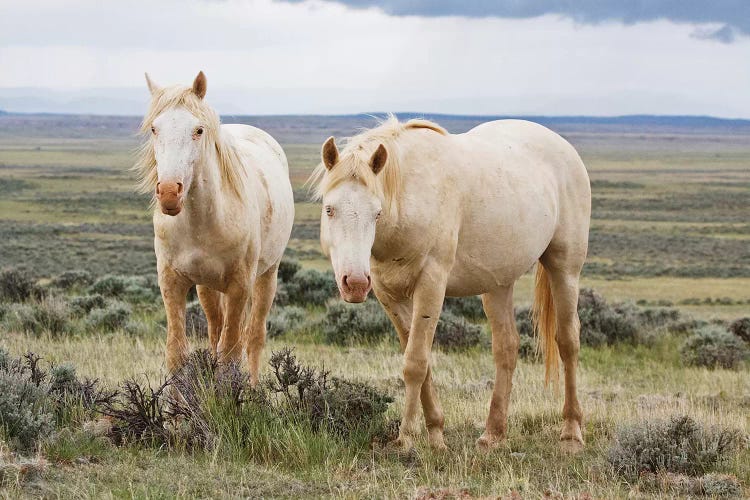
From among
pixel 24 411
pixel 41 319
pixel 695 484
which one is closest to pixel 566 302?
pixel 695 484

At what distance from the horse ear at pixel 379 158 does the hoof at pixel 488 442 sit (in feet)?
7.01

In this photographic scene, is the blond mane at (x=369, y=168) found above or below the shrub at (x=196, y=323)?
above

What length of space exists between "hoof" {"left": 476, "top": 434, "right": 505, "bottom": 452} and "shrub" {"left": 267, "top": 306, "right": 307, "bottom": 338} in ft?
19.4

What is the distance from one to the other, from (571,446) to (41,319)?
722 centimetres

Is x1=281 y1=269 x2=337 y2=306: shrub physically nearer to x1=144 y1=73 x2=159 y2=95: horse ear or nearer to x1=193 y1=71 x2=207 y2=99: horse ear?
x1=144 y1=73 x2=159 y2=95: horse ear

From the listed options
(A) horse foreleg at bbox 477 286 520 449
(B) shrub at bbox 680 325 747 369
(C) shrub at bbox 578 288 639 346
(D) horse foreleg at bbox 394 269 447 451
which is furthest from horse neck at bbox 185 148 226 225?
(C) shrub at bbox 578 288 639 346

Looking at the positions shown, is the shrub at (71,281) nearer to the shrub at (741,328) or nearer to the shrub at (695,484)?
the shrub at (741,328)

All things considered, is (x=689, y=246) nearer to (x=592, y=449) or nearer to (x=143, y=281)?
(x=143, y=281)

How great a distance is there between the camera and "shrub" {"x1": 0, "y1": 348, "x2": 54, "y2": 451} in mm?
5797

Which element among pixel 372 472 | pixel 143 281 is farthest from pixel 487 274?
pixel 143 281

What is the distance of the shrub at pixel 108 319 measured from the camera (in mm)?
12094

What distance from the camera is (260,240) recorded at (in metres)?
7.72

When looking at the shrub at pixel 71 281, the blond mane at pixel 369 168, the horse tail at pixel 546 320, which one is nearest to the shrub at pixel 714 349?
the horse tail at pixel 546 320

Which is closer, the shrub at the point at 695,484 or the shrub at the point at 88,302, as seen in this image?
the shrub at the point at 695,484
